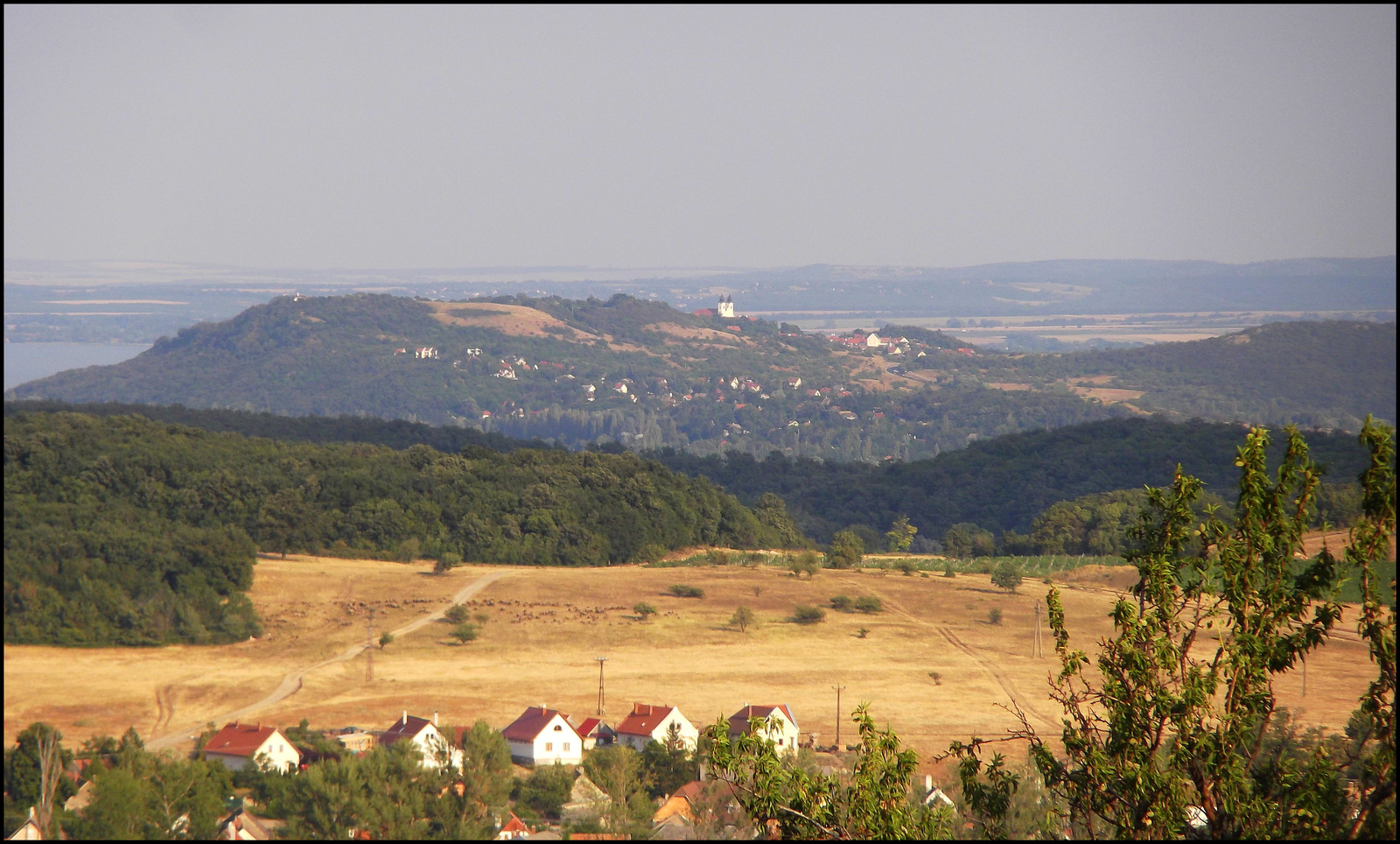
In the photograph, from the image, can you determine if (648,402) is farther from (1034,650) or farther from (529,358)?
(1034,650)

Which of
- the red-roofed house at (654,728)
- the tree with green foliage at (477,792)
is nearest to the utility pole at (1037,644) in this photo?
the red-roofed house at (654,728)

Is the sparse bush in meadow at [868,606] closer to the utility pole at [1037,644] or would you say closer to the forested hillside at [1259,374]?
the utility pole at [1037,644]

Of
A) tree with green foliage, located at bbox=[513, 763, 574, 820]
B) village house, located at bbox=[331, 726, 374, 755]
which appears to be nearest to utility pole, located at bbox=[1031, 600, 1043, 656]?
tree with green foliage, located at bbox=[513, 763, 574, 820]

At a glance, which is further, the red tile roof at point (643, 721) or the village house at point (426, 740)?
the red tile roof at point (643, 721)

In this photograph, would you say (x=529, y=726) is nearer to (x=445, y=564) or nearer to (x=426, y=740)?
(x=426, y=740)

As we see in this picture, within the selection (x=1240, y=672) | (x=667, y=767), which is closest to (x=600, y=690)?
(x=667, y=767)
